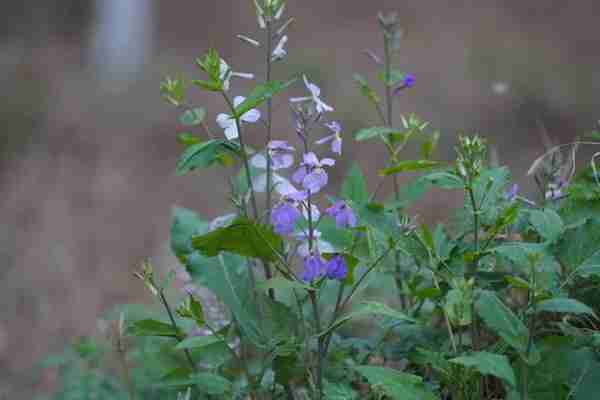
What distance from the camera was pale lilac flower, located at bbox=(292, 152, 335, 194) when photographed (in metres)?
1.40

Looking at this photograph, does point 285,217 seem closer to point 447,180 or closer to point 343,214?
point 343,214

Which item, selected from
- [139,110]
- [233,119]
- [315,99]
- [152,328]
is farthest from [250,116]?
[139,110]

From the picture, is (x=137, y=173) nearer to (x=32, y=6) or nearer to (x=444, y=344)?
(x=444, y=344)

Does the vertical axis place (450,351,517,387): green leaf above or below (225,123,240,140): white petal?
below

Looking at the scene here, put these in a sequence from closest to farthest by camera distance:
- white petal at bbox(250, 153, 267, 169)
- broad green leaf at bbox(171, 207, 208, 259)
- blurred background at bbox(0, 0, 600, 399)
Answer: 1. white petal at bbox(250, 153, 267, 169)
2. broad green leaf at bbox(171, 207, 208, 259)
3. blurred background at bbox(0, 0, 600, 399)

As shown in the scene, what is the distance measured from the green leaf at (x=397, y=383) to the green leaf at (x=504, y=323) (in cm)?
16

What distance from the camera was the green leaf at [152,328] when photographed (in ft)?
5.07

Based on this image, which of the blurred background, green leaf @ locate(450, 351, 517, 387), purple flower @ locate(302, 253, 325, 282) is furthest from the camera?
the blurred background

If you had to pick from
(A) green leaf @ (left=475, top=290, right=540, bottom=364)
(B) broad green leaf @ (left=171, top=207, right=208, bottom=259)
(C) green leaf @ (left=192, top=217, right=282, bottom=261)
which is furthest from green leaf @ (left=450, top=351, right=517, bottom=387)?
(B) broad green leaf @ (left=171, top=207, right=208, bottom=259)

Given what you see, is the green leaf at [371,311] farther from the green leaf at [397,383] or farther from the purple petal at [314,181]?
the purple petal at [314,181]

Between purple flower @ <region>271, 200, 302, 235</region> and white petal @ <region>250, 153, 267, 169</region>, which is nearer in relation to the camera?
purple flower @ <region>271, 200, 302, 235</region>

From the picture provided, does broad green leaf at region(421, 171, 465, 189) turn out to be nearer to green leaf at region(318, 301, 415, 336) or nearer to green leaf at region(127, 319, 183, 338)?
green leaf at region(318, 301, 415, 336)

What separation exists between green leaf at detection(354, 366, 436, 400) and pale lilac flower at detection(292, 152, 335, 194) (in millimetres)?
331

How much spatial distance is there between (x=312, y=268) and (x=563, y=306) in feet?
1.42
